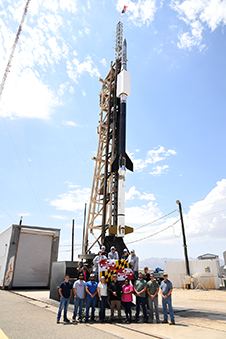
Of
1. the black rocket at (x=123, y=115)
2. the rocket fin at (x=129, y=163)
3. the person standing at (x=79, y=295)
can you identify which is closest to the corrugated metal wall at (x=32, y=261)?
the rocket fin at (x=129, y=163)

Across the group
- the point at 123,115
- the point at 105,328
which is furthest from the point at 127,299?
the point at 123,115

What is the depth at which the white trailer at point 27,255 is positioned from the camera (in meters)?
20.0

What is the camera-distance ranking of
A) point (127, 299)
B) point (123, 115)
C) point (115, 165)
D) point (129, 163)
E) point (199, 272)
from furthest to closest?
point (199, 272), point (129, 163), point (123, 115), point (115, 165), point (127, 299)

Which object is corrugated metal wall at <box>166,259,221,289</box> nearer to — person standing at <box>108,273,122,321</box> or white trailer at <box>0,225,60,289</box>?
white trailer at <box>0,225,60,289</box>

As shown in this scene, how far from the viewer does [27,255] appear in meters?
21.1

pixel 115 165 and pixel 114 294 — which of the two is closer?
pixel 114 294

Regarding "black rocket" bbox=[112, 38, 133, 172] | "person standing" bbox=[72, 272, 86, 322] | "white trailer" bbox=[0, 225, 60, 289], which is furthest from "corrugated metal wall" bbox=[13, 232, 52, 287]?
"person standing" bbox=[72, 272, 86, 322]

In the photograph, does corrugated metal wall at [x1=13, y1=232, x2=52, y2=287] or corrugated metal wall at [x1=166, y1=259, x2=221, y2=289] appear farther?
corrugated metal wall at [x1=166, y1=259, x2=221, y2=289]

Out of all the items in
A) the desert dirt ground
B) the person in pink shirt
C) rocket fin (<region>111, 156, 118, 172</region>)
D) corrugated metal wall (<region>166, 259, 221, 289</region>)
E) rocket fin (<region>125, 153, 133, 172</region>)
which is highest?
rocket fin (<region>125, 153, 133, 172</region>)

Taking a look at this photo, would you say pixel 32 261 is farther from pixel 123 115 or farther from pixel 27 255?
pixel 123 115

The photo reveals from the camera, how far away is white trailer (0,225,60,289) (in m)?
20.0

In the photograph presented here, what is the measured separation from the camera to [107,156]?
58.7ft

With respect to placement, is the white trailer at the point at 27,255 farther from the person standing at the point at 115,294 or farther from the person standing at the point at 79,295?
the person standing at the point at 115,294

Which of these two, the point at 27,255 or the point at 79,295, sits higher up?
the point at 27,255
